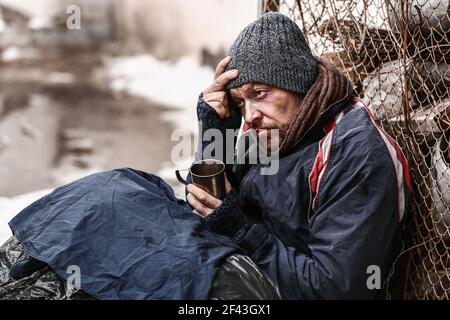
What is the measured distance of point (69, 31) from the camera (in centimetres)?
508

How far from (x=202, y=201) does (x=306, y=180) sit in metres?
0.37

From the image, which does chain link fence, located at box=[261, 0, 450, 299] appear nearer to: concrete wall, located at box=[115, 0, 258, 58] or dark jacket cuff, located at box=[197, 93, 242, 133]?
dark jacket cuff, located at box=[197, 93, 242, 133]

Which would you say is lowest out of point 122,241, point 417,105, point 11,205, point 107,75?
point 11,205

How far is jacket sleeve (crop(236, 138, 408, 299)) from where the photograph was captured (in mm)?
1491

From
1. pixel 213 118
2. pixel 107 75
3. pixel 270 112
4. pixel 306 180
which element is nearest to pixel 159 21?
pixel 107 75

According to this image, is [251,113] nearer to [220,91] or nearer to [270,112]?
[270,112]

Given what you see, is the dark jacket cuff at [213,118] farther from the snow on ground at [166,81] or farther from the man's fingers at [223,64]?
the snow on ground at [166,81]

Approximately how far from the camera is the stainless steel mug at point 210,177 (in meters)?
1.77

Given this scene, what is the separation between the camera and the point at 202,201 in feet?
5.90

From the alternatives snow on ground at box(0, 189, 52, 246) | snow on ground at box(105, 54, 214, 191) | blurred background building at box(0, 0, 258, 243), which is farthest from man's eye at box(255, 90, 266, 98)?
snow on ground at box(105, 54, 214, 191)

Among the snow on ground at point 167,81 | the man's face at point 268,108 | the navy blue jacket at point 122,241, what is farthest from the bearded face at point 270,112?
the snow on ground at point 167,81

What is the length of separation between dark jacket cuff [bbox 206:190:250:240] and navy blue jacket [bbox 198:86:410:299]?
0.10ft
